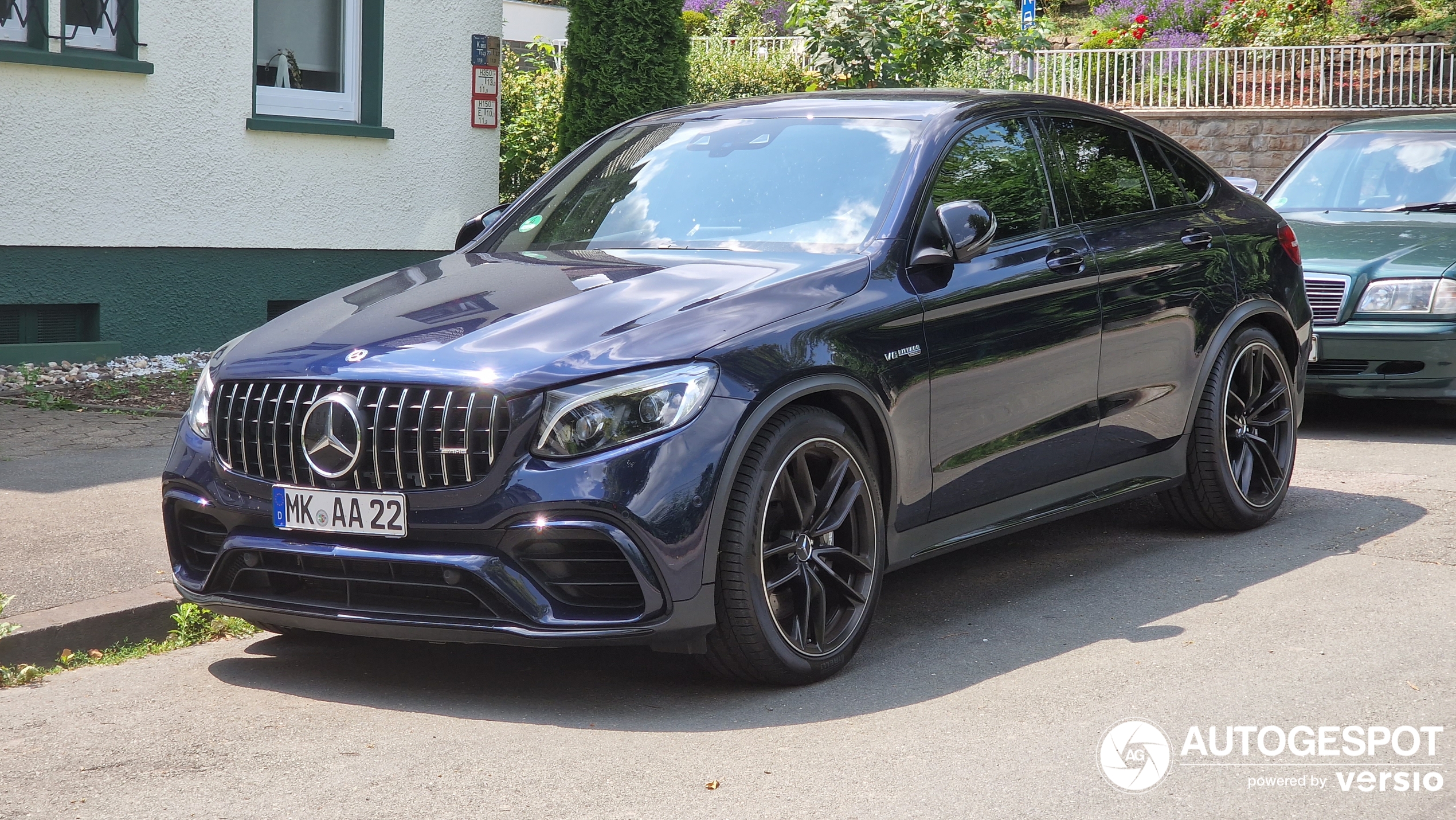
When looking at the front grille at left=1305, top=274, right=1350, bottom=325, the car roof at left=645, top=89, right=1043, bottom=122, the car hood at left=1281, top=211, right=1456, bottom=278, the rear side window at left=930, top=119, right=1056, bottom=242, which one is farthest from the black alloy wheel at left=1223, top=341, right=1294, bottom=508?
the car hood at left=1281, top=211, right=1456, bottom=278

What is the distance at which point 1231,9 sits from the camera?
28156mm

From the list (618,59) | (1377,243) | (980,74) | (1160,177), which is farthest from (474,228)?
(980,74)

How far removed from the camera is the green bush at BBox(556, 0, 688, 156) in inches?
506

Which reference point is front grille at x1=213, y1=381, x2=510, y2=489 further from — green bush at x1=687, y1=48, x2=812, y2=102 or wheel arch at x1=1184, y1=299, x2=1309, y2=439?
green bush at x1=687, y1=48, x2=812, y2=102

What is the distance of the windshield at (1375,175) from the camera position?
1020 centimetres

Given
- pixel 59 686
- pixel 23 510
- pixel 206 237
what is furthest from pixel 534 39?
pixel 59 686

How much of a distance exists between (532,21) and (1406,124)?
2038 centimetres

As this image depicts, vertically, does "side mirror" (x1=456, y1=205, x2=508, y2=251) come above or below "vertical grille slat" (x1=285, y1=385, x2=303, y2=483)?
above

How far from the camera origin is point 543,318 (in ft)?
14.3

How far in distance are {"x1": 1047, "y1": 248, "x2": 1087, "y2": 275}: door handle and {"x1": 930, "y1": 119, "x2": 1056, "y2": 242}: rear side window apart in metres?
0.11

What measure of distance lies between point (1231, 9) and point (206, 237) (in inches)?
859

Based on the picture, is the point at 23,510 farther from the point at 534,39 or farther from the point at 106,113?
the point at 534,39

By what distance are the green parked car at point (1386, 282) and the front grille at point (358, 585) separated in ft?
21.1

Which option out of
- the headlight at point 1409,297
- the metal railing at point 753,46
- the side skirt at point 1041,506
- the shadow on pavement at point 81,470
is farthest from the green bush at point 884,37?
the side skirt at point 1041,506
